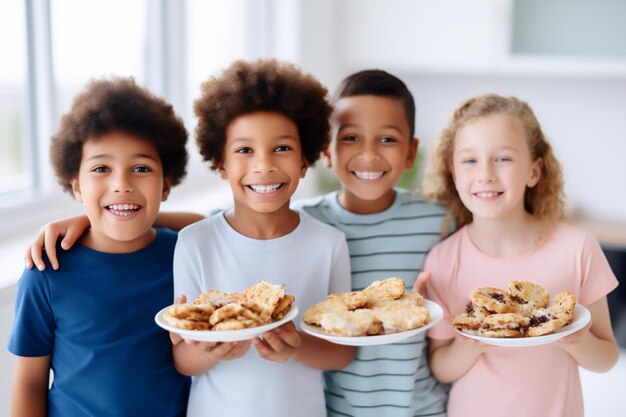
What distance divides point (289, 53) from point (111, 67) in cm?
89

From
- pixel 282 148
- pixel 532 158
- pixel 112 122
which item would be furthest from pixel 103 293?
pixel 532 158

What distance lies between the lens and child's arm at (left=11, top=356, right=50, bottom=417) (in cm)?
127

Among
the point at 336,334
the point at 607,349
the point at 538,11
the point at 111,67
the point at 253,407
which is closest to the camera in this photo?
the point at 336,334

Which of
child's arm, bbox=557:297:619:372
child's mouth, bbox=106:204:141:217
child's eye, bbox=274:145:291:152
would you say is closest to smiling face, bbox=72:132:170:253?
child's mouth, bbox=106:204:141:217

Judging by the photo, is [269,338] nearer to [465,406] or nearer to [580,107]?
[465,406]

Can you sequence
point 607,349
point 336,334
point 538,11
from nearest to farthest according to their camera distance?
1. point 336,334
2. point 607,349
3. point 538,11

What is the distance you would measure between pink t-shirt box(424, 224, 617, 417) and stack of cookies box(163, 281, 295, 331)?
453 millimetres

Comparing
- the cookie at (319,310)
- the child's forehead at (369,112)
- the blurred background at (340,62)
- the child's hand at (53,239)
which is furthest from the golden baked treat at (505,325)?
the blurred background at (340,62)

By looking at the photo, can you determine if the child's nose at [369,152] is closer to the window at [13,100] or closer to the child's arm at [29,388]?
the child's arm at [29,388]

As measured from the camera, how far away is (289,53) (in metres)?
3.05

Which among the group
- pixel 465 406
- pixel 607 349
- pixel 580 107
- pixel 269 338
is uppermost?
pixel 580 107

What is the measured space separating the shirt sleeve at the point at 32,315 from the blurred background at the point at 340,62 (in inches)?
18.1

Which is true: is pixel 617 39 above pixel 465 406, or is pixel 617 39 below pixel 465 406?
above

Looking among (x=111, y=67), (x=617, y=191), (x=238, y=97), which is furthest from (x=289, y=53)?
(x=238, y=97)
